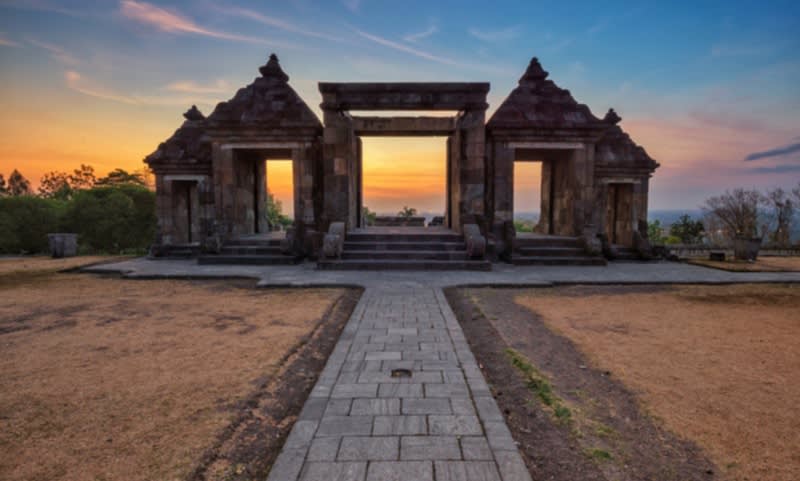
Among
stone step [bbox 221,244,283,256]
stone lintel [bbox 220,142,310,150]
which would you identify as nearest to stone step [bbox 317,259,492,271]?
stone step [bbox 221,244,283,256]

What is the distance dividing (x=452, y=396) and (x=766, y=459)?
2.05m

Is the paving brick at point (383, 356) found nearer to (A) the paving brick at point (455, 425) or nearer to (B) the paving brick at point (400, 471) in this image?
(A) the paving brick at point (455, 425)

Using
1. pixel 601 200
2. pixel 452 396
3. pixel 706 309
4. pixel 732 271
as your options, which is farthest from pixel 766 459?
pixel 601 200

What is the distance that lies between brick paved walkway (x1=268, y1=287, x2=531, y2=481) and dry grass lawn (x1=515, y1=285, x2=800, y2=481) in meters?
1.40

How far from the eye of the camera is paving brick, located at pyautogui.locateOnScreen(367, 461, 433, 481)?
2.19 m

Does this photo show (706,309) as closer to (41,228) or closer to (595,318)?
(595,318)

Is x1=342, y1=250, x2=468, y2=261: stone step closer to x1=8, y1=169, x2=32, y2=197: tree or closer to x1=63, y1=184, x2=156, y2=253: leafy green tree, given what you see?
x1=63, y1=184, x2=156, y2=253: leafy green tree

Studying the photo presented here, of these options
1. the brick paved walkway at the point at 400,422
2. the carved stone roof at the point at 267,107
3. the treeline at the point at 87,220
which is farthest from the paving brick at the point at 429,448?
the treeline at the point at 87,220

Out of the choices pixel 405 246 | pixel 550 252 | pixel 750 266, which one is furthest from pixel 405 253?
pixel 750 266

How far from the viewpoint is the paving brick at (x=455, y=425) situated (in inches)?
105

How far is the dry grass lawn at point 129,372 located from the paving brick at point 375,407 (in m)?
0.97

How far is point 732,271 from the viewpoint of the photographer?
10656mm

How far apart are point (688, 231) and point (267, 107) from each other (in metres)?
38.5

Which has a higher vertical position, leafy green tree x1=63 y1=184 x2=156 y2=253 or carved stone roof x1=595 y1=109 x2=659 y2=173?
carved stone roof x1=595 y1=109 x2=659 y2=173
